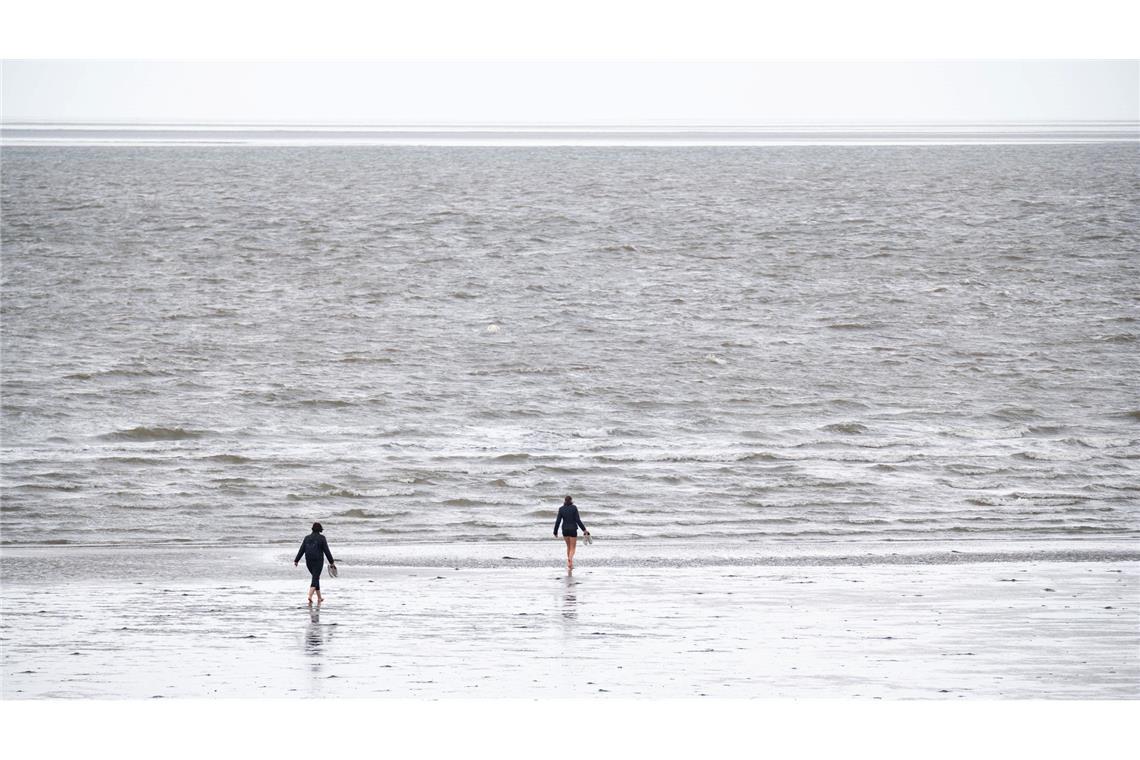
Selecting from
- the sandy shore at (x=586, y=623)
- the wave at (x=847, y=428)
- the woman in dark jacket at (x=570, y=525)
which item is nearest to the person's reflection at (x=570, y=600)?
the sandy shore at (x=586, y=623)

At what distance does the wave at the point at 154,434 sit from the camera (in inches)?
1470

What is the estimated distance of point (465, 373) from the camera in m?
47.1

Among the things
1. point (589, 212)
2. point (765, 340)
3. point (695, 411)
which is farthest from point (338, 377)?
point (589, 212)

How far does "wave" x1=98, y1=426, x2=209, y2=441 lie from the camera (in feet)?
123

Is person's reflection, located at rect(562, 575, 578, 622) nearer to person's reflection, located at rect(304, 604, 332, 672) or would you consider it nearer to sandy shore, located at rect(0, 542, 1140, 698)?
sandy shore, located at rect(0, 542, 1140, 698)

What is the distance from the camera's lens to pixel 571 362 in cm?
4875

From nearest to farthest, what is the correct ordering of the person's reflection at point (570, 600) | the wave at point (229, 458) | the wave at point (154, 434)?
the person's reflection at point (570, 600) < the wave at point (229, 458) < the wave at point (154, 434)

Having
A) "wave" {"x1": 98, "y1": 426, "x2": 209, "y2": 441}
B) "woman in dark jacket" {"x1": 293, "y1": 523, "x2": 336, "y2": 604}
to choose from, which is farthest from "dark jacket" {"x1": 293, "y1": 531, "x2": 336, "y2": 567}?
"wave" {"x1": 98, "y1": 426, "x2": 209, "y2": 441}

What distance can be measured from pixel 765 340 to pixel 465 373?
12362mm

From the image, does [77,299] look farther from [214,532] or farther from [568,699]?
[568,699]

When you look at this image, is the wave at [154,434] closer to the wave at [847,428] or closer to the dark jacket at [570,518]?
the wave at [847,428]

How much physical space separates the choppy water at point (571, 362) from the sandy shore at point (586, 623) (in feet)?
11.5

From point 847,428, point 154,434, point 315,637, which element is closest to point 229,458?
point 154,434

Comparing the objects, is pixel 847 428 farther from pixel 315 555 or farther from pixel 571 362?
pixel 315 555
